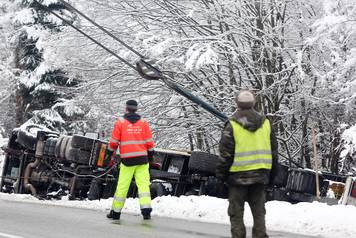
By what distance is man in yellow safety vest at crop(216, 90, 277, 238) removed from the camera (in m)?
Result: 6.64

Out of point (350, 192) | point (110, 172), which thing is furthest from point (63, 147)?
point (350, 192)

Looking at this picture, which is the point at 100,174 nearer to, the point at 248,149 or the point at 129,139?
the point at 129,139

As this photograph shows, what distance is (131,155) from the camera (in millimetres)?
9492

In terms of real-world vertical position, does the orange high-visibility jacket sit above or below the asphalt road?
above

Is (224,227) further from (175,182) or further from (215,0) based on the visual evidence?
(215,0)

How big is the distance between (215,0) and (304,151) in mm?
4523

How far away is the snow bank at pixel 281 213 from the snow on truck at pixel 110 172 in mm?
1466

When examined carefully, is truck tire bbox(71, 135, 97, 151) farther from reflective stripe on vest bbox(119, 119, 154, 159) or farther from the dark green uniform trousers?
the dark green uniform trousers

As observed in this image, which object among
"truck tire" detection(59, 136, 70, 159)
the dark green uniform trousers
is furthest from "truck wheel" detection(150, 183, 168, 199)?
the dark green uniform trousers

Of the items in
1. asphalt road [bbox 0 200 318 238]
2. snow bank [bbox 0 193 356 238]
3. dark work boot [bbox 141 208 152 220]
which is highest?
snow bank [bbox 0 193 356 238]

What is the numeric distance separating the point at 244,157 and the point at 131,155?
125 inches

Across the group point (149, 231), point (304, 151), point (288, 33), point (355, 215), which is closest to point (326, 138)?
point (304, 151)

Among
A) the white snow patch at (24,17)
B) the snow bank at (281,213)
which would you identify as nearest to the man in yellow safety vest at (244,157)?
the snow bank at (281,213)

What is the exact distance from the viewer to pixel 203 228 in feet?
30.0
